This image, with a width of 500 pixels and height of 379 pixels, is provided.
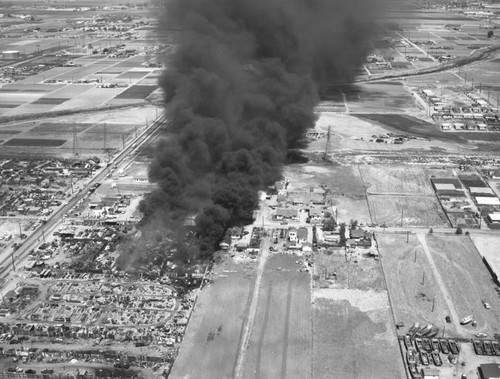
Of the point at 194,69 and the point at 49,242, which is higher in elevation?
the point at 194,69

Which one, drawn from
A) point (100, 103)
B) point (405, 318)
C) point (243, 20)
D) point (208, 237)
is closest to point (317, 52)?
point (243, 20)

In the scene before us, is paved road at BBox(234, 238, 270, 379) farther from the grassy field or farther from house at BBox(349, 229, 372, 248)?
the grassy field

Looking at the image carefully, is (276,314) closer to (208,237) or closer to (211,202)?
(208,237)

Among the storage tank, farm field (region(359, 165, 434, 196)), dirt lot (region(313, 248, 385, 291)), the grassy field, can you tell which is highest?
the storage tank

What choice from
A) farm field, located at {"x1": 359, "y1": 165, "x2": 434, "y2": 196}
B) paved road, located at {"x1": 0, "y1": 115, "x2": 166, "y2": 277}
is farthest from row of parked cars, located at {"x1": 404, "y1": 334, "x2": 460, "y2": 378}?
paved road, located at {"x1": 0, "y1": 115, "x2": 166, "y2": 277}

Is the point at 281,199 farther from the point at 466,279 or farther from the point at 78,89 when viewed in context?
the point at 78,89
